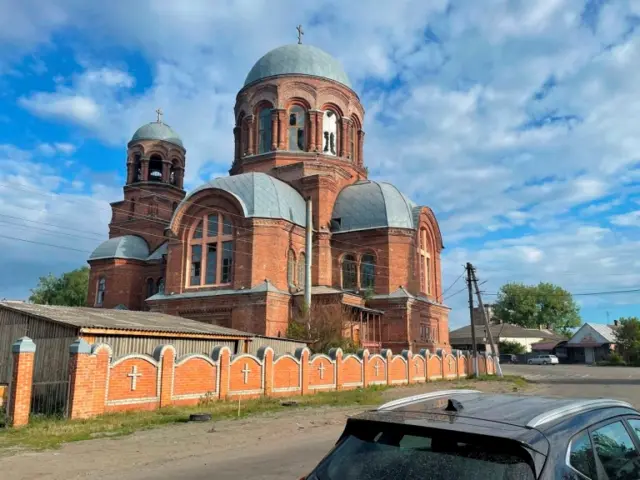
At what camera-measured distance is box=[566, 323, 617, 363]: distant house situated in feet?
199

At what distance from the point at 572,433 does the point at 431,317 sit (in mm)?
28957

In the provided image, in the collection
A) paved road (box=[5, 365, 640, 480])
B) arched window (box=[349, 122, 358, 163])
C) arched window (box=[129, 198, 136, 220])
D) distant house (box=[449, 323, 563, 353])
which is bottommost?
paved road (box=[5, 365, 640, 480])

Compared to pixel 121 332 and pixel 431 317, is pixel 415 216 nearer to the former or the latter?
pixel 431 317

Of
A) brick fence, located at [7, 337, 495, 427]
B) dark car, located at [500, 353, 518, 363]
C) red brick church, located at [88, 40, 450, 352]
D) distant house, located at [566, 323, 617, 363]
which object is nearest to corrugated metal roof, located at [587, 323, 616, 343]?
distant house, located at [566, 323, 617, 363]

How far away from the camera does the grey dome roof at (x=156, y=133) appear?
36844mm

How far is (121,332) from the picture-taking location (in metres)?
15.3

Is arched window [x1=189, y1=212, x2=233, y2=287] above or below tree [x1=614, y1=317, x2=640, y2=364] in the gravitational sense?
above

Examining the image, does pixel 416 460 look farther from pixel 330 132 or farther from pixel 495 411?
pixel 330 132

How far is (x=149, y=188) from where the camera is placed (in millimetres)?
36250

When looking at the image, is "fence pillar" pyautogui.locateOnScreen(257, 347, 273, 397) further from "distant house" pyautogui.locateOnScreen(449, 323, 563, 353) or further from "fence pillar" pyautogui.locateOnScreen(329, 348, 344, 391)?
"distant house" pyautogui.locateOnScreen(449, 323, 563, 353)

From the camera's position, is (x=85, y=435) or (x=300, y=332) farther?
(x=300, y=332)

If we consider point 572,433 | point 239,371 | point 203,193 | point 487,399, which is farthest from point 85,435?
point 203,193

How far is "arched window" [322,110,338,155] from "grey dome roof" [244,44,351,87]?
7.82ft

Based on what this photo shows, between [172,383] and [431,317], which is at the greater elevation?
[431,317]
